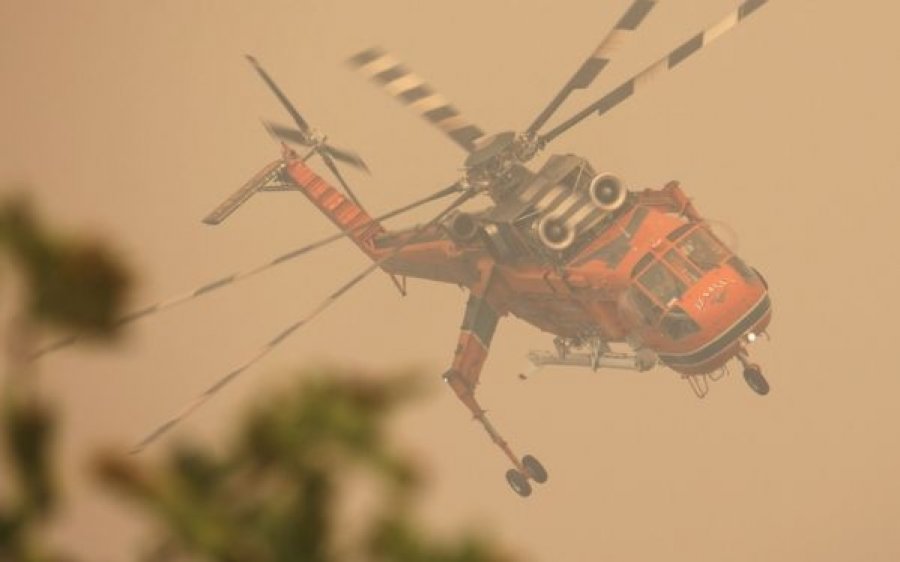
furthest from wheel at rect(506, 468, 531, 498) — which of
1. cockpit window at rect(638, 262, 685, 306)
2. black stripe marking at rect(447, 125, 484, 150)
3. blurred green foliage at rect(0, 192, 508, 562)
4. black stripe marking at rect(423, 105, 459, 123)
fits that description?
blurred green foliage at rect(0, 192, 508, 562)

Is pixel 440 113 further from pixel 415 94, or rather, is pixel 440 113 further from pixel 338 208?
pixel 338 208

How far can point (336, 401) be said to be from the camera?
2053 millimetres

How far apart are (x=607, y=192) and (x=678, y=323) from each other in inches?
79.0

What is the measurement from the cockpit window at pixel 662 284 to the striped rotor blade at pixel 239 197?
7.29 meters

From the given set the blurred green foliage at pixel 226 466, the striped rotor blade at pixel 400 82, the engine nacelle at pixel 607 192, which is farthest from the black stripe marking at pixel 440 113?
the blurred green foliage at pixel 226 466

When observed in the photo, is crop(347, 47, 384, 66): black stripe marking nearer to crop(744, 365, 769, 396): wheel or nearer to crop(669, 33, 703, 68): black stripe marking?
crop(669, 33, 703, 68): black stripe marking

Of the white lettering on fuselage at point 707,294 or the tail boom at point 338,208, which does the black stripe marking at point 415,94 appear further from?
the tail boom at point 338,208

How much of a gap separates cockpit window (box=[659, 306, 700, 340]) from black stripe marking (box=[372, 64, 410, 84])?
458 centimetres

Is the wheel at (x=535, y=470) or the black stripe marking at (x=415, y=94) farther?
the wheel at (x=535, y=470)

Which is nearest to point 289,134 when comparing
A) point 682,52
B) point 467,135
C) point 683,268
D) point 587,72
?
point 467,135

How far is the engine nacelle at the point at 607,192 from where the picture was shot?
2138 cm

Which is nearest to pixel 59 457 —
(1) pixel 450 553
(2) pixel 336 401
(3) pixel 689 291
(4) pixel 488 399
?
(2) pixel 336 401

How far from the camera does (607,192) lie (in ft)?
70.5

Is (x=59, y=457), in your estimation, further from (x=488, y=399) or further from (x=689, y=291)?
(x=488, y=399)
